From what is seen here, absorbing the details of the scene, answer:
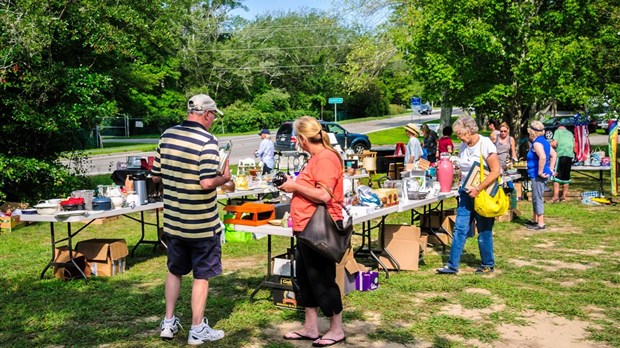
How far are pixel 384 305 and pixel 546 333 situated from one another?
56.0 inches

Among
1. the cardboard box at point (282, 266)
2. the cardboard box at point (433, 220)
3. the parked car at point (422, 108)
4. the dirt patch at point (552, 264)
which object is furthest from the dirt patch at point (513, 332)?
the parked car at point (422, 108)

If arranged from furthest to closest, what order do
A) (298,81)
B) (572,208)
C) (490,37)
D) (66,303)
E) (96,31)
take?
(298,81) → (490,37) → (96,31) → (572,208) → (66,303)

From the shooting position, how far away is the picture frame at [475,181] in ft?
21.5

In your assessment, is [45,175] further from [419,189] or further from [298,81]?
[298,81]

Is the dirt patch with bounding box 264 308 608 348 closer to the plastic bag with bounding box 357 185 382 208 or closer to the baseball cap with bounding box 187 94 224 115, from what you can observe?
the plastic bag with bounding box 357 185 382 208

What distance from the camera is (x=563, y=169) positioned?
12.1 meters

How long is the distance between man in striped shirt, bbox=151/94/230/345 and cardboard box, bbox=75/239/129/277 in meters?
2.50

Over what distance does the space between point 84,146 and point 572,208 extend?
10.7 m

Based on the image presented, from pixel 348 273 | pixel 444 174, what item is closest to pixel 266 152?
pixel 444 174

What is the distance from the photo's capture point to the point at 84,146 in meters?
14.6

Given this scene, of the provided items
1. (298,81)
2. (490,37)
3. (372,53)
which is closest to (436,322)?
(490,37)

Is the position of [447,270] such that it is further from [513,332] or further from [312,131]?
[312,131]

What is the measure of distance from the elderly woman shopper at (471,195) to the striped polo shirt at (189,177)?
122 inches

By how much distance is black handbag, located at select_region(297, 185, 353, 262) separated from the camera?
4398 millimetres
